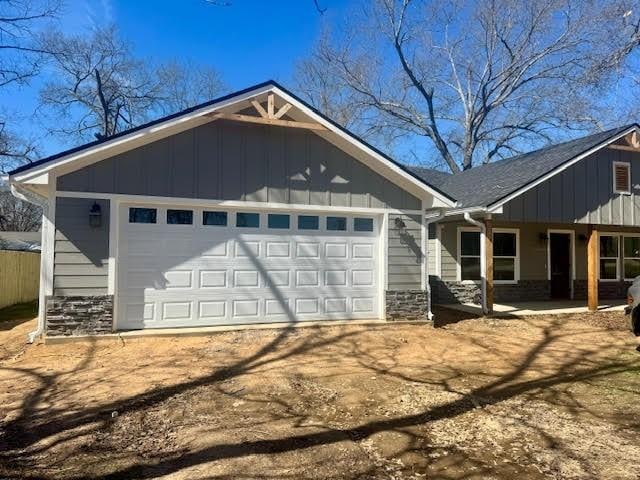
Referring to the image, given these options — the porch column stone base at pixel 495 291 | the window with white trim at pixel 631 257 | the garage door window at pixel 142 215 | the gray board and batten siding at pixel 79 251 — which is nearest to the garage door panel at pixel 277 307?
the garage door window at pixel 142 215

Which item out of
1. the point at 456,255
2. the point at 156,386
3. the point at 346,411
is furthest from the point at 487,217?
the point at 156,386

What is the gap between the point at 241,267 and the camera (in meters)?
9.12

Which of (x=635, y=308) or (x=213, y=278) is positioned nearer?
(x=635, y=308)

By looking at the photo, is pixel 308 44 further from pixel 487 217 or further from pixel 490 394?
pixel 490 394

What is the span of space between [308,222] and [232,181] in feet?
5.53

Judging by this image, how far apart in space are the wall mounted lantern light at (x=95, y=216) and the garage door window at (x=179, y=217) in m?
1.14

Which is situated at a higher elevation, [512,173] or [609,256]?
[512,173]

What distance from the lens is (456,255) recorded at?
13812 mm

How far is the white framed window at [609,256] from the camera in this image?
50.9ft

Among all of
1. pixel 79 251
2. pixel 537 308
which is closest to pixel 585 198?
pixel 537 308

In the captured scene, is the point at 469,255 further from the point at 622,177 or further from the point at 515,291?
the point at 622,177

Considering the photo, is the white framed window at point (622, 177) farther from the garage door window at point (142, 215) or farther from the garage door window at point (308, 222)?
the garage door window at point (142, 215)

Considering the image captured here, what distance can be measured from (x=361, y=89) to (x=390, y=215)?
19247mm

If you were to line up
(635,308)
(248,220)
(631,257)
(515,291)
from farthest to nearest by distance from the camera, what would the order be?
(631,257) < (515,291) < (248,220) < (635,308)
